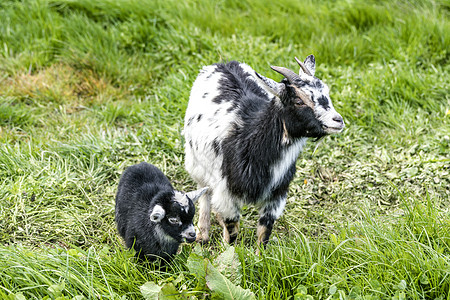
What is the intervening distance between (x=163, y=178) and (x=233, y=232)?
68cm

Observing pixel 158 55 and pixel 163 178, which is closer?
pixel 163 178

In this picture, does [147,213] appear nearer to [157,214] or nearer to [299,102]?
[157,214]

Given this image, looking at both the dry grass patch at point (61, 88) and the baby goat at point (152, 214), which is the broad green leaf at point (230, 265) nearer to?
the baby goat at point (152, 214)

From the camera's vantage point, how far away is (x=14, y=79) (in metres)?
5.68

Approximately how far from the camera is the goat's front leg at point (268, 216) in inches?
142

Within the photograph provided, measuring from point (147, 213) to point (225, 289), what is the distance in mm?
904

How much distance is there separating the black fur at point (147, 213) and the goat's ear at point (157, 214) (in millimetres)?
44

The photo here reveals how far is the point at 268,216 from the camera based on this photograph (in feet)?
11.9

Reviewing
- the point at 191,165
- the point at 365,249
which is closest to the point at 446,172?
the point at 365,249

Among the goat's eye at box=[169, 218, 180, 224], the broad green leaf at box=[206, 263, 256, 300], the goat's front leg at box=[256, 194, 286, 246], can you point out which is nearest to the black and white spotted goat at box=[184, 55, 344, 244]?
the goat's front leg at box=[256, 194, 286, 246]

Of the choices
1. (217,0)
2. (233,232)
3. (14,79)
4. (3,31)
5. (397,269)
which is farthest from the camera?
(217,0)

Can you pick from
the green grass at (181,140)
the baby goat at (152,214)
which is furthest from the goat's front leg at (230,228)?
the baby goat at (152,214)

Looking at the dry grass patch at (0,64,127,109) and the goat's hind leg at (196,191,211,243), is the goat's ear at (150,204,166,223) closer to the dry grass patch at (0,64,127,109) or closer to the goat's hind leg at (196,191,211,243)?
the goat's hind leg at (196,191,211,243)

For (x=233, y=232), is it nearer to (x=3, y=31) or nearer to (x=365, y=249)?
(x=365, y=249)
